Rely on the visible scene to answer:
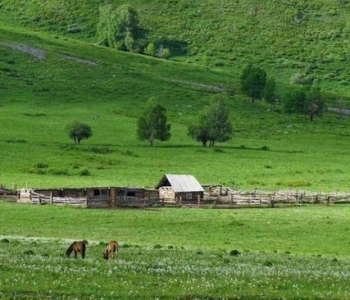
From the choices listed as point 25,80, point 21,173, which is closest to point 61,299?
point 21,173

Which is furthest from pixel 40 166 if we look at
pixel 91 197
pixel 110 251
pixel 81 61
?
pixel 81 61

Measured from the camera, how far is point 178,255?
35.9 meters

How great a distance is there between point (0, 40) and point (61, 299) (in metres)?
182

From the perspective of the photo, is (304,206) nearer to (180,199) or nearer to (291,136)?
(180,199)

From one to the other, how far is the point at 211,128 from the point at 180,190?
146 ft

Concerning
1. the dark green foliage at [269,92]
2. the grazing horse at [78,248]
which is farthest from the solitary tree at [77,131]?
the grazing horse at [78,248]

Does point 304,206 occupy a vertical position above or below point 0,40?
below

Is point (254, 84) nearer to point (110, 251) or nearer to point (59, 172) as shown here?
point (59, 172)

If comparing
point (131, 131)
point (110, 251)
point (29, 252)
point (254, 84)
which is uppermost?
point (254, 84)

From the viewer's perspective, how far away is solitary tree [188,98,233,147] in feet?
395

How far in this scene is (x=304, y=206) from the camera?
245ft

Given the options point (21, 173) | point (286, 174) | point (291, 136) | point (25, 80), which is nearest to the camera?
point (21, 173)

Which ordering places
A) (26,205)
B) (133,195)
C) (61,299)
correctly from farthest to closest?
(133,195) < (26,205) < (61,299)

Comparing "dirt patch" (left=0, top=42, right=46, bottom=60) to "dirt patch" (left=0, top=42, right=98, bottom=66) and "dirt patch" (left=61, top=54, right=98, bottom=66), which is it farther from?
"dirt patch" (left=61, top=54, right=98, bottom=66)
